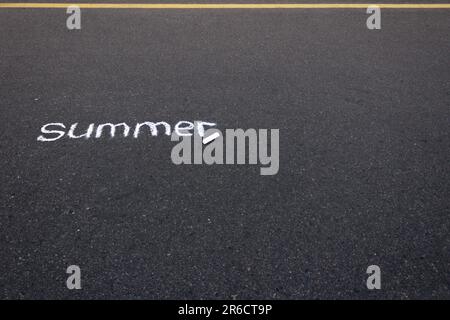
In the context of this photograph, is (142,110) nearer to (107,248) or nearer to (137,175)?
(137,175)

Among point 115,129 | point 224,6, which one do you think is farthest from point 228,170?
point 224,6

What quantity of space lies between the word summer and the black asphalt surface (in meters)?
0.09

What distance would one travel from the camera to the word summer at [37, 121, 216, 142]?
3361 millimetres

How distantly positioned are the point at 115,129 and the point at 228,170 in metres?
1.08

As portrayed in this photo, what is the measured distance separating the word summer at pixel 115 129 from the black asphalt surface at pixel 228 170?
90mm

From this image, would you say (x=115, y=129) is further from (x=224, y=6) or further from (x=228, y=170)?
(x=224, y=6)

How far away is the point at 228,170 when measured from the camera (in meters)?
3.07

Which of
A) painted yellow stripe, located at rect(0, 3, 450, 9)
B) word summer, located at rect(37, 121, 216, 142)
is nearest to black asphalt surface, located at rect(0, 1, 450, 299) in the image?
word summer, located at rect(37, 121, 216, 142)

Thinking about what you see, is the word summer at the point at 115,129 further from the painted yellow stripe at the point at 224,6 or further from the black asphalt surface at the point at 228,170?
the painted yellow stripe at the point at 224,6

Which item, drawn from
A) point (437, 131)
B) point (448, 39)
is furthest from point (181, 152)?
point (448, 39)

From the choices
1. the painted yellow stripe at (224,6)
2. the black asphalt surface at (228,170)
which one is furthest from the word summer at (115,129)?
the painted yellow stripe at (224,6)

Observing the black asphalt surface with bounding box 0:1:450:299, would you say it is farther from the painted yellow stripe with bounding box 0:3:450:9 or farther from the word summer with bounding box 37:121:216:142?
the painted yellow stripe with bounding box 0:3:450:9

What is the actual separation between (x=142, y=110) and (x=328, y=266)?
2170 millimetres

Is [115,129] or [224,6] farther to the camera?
[224,6]
